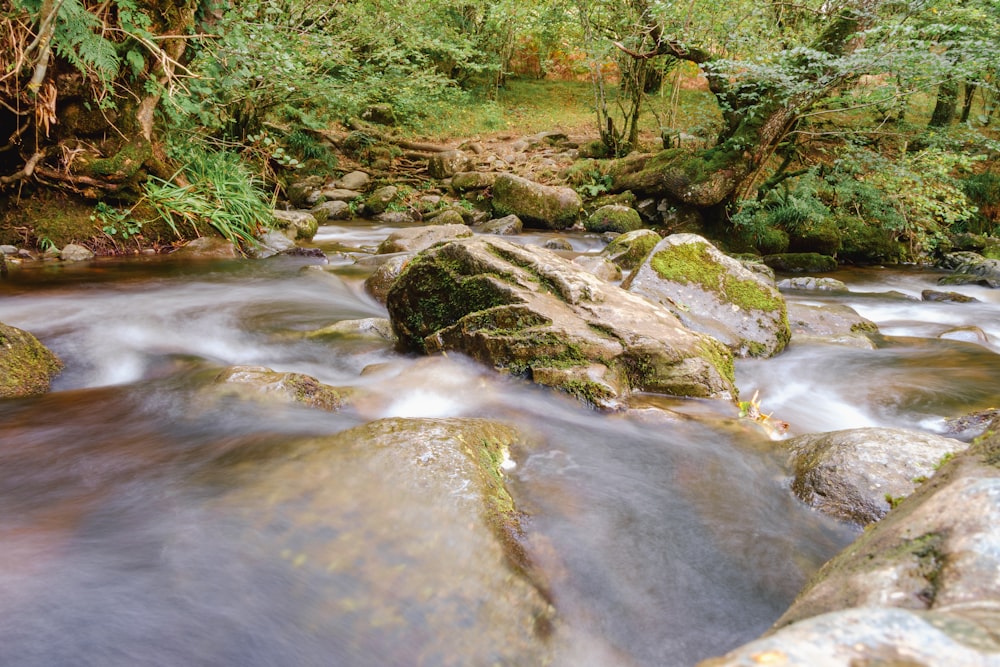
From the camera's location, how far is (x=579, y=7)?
12781 millimetres

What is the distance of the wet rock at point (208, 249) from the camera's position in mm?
7940

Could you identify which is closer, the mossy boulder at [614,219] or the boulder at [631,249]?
the boulder at [631,249]

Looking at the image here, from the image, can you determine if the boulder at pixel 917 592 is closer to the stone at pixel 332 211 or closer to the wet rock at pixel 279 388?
the wet rock at pixel 279 388

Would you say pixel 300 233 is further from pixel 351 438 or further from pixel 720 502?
pixel 720 502

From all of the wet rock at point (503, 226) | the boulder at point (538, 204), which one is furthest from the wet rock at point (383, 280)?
the boulder at point (538, 204)

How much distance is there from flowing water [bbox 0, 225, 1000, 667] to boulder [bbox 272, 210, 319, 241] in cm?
450

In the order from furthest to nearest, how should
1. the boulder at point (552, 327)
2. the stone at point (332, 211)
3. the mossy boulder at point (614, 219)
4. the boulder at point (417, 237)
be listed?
the stone at point (332, 211) → the mossy boulder at point (614, 219) → the boulder at point (417, 237) → the boulder at point (552, 327)

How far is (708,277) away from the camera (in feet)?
18.7

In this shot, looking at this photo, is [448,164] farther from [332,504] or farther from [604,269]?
[332,504]

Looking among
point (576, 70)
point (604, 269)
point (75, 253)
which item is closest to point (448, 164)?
point (576, 70)

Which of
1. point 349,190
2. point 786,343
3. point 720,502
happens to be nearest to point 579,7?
point 349,190

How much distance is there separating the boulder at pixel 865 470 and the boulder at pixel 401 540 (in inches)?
60.9

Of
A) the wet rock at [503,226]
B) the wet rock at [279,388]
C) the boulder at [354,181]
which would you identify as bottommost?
the wet rock at [503,226]

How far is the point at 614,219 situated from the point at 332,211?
256 inches
